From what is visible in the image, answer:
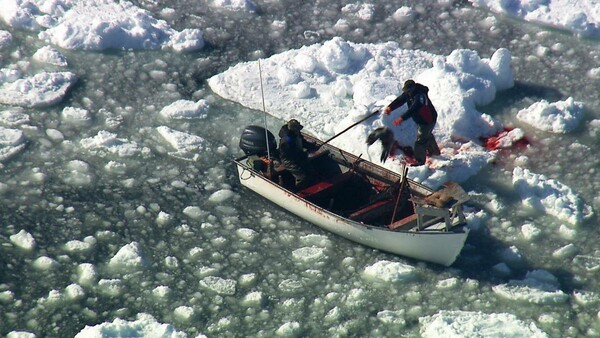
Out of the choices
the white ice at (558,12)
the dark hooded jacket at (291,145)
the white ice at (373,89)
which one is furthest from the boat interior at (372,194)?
the white ice at (558,12)

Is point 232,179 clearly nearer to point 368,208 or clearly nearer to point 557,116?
point 368,208

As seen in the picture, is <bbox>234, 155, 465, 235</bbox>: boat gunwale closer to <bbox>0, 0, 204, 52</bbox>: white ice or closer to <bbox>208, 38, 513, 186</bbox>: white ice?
<bbox>208, 38, 513, 186</bbox>: white ice

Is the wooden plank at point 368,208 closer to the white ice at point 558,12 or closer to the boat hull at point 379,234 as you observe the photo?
the boat hull at point 379,234

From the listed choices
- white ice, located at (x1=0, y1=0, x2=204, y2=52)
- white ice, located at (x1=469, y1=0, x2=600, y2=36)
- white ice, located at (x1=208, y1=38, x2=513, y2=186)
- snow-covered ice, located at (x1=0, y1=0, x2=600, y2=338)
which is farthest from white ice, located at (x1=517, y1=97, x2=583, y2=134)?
white ice, located at (x1=0, y1=0, x2=204, y2=52)

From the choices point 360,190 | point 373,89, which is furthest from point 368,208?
point 373,89

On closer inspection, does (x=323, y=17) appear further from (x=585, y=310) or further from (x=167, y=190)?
(x=585, y=310)
